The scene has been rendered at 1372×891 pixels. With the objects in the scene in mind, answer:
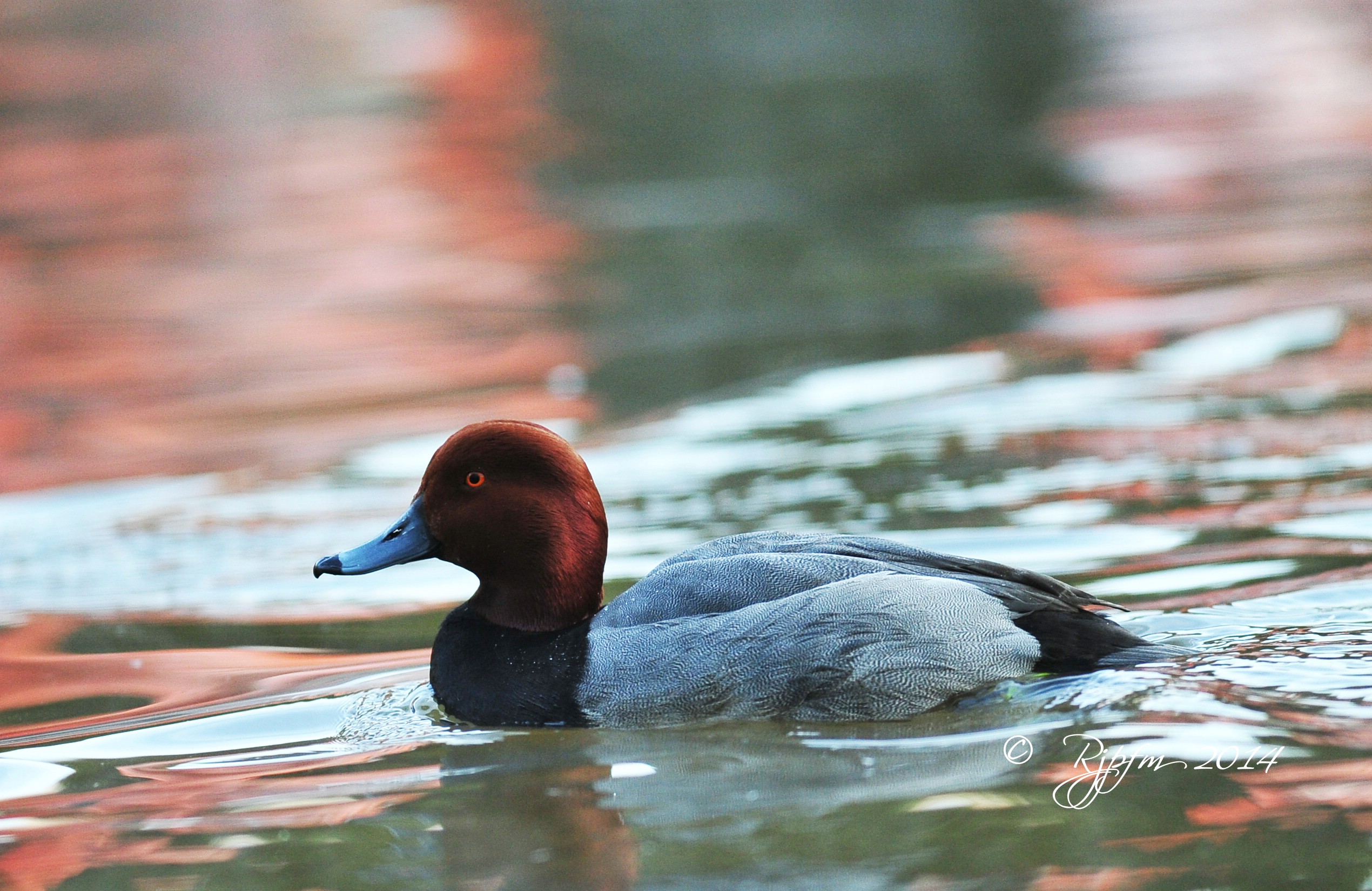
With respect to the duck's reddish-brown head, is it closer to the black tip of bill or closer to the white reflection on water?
the black tip of bill

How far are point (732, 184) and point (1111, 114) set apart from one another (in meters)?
5.22

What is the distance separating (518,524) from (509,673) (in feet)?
1.55

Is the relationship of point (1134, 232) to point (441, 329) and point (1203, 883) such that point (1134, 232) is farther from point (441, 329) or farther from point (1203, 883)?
point (1203, 883)

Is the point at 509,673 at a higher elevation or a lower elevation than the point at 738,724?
higher

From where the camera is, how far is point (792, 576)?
5.02 metres

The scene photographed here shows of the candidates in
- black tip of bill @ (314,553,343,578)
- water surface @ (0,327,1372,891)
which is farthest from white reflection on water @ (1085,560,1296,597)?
black tip of bill @ (314,553,343,578)

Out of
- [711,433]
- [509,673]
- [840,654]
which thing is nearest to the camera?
[840,654]

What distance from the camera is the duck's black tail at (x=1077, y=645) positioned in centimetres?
503

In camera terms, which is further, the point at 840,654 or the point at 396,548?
the point at 396,548

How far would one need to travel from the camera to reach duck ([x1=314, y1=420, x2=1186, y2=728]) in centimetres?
488

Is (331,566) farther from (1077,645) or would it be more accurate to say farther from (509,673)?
(1077,645)

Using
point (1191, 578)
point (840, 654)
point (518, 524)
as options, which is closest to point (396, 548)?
point (518, 524)

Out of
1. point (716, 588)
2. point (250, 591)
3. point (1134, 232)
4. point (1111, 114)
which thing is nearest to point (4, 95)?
point (1111, 114)

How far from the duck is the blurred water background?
12 centimetres
